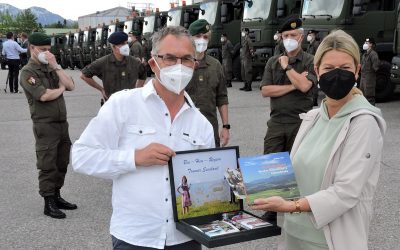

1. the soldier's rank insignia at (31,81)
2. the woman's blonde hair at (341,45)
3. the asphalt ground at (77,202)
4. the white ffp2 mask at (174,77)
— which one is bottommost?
the asphalt ground at (77,202)

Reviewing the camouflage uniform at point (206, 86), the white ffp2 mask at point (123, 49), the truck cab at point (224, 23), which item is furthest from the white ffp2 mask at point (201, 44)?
the truck cab at point (224, 23)

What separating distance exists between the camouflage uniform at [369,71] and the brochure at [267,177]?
9.59 metres

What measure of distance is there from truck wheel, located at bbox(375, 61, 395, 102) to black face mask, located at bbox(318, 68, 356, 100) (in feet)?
34.1

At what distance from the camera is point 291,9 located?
46.7 ft

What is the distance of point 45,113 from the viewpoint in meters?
4.73

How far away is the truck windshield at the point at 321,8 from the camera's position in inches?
449

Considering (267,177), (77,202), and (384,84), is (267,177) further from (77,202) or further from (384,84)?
(384,84)

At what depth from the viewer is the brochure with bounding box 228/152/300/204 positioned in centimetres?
181

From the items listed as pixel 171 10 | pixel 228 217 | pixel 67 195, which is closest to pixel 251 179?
pixel 228 217

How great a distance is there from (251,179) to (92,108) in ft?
35.8

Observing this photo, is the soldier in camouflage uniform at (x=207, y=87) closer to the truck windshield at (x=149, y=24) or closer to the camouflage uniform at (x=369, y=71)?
the camouflage uniform at (x=369, y=71)

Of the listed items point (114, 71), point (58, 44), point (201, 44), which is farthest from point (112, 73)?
point (58, 44)

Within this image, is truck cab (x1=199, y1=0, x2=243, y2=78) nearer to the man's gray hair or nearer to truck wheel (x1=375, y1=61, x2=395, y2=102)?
truck wheel (x1=375, y1=61, x2=395, y2=102)

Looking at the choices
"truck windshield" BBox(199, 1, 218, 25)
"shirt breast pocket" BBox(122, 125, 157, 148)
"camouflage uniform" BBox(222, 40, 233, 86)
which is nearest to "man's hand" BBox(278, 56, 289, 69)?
"shirt breast pocket" BBox(122, 125, 157, 148)
